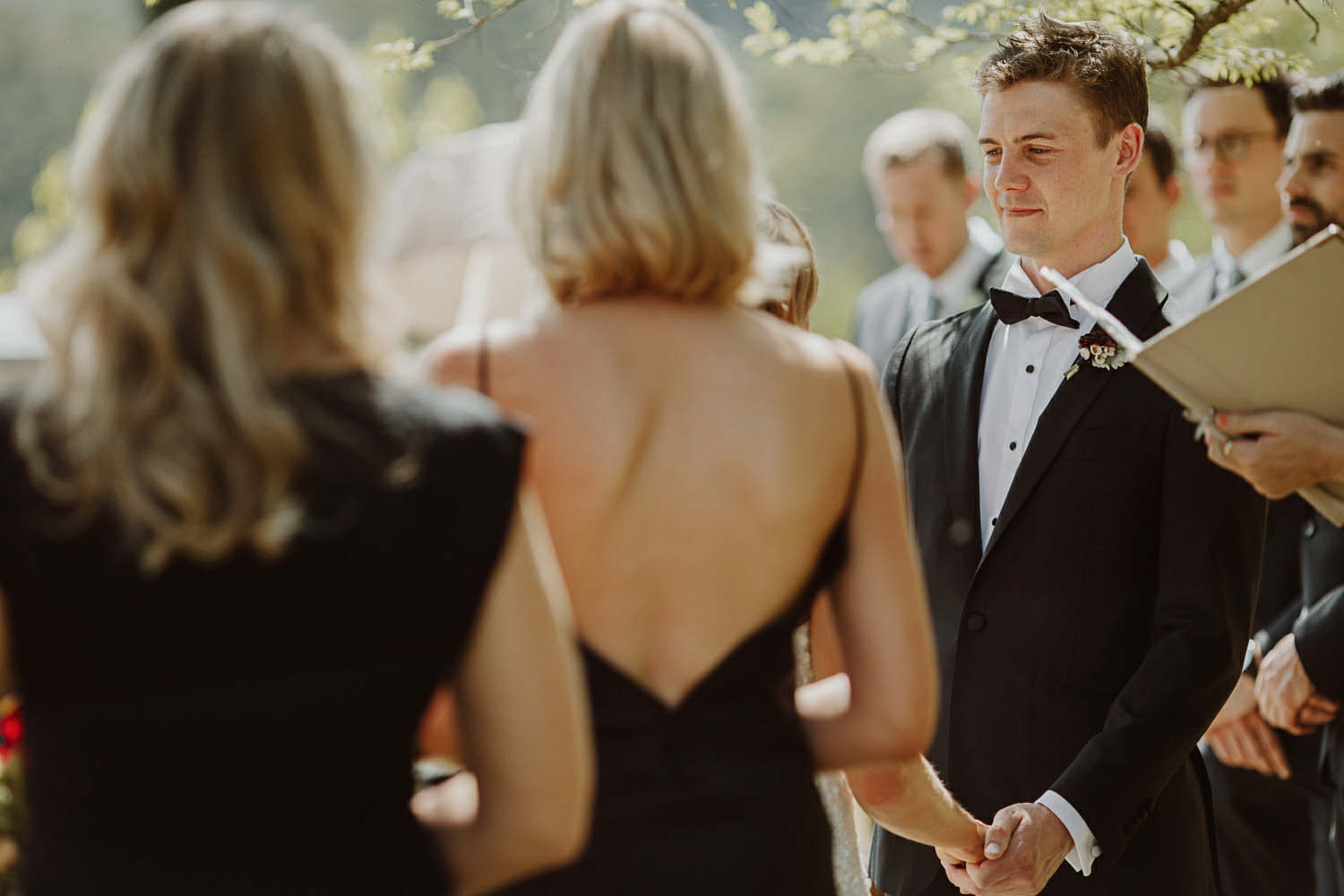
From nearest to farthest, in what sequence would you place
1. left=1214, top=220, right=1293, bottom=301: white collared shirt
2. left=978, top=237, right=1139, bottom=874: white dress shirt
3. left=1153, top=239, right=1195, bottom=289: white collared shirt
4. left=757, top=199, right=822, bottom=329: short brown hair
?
left=757, top=199, right=822, bottom=329: short brown hair → left=978, top=237, right=1139, bottom=874: white dress shirt → left=1214, top=220, right=1293, bottom=301: white collared shirt → left=1153, top=239, right=1195, bottom=289: white collared shirt

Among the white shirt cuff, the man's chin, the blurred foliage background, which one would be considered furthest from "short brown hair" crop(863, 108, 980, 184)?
the white shirt cuff

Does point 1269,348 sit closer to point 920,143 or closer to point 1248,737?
point 1248,737

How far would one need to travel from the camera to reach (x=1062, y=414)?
272 cm

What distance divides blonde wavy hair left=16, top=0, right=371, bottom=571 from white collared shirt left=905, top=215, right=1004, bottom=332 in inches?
204

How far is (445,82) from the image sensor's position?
14.9 m

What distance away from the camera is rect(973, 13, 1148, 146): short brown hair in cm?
291

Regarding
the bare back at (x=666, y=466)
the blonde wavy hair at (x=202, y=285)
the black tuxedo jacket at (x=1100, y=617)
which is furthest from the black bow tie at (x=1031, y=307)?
the blonde wavy hair at (x=202, y=285)

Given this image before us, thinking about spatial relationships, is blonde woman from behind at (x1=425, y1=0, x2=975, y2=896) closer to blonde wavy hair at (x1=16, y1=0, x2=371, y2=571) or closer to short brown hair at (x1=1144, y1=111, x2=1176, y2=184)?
blonde wavy hair at (x1=16, y1=0, x2=371, y2=571)

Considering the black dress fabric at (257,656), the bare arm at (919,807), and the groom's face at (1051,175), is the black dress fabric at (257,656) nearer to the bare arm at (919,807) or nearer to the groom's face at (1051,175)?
the bare arm at (919,807)

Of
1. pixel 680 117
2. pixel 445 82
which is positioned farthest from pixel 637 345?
pixel 445 82

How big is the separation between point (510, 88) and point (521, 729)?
14925 millimetres

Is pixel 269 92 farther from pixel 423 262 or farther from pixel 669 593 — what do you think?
pixel 423 262

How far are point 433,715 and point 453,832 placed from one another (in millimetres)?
143

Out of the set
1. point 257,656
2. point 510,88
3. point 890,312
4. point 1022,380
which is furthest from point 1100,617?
point 510,88
